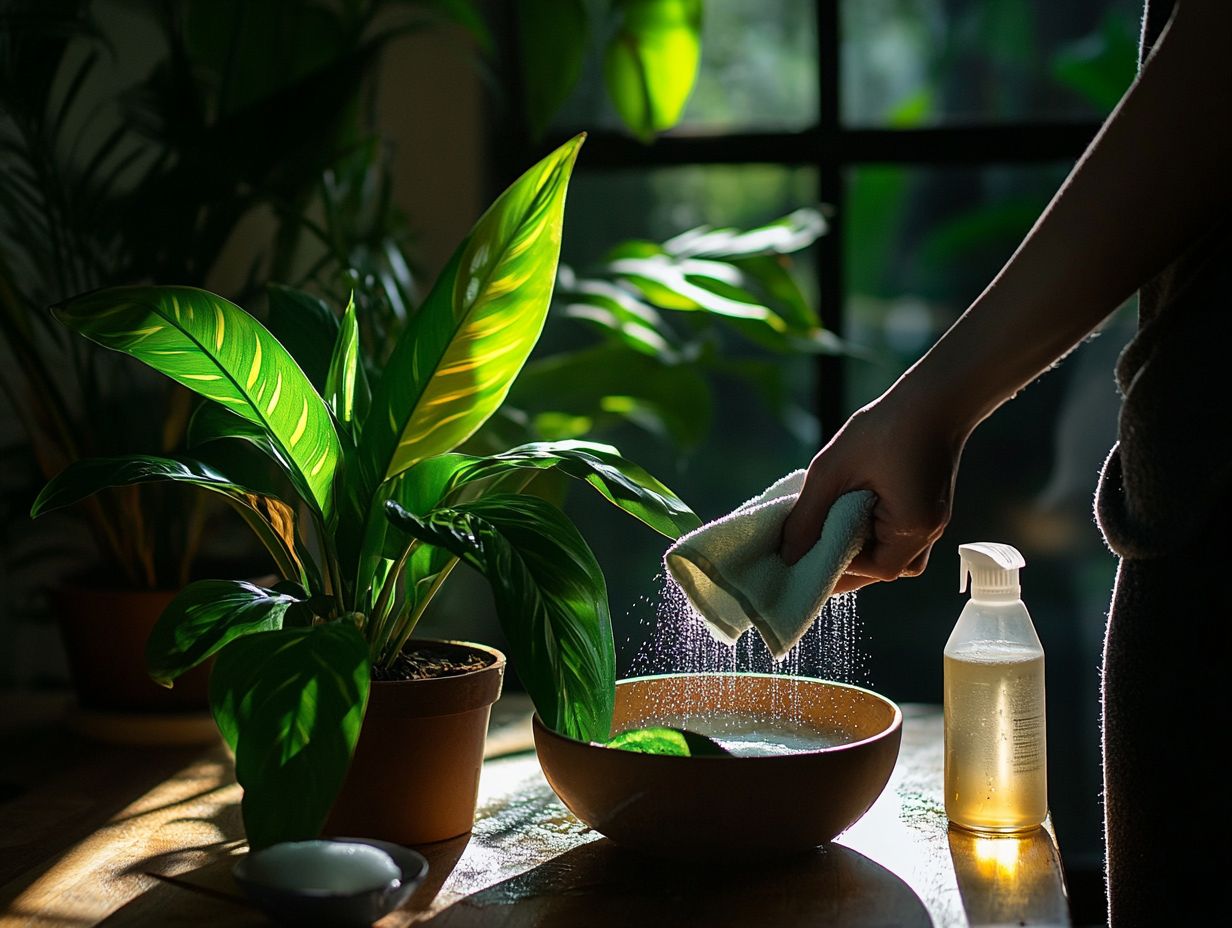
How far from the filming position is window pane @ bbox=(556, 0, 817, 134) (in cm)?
212

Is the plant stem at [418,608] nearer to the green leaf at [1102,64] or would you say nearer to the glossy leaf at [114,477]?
the glossy leaf at [114,477]

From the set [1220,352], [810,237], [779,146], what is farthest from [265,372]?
[779,146]

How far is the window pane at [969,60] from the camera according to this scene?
206 cm

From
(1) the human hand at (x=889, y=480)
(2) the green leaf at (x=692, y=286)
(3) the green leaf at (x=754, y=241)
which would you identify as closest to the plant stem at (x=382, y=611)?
(1) the human hand at (x=889, y=480)

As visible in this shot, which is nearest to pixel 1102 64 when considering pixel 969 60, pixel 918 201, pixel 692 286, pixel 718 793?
Result: pixel 969 60

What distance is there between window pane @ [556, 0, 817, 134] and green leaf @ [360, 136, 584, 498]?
1353 mm

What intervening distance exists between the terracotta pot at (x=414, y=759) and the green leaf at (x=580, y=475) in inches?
5.0

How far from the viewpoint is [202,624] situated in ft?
2.71

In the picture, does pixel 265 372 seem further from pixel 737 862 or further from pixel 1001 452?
pixel 1001 452

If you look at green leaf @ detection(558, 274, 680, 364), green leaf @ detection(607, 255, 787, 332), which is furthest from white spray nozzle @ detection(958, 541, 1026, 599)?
green leaf @ detection(558, 274, 680, 364)

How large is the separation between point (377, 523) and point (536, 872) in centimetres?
26

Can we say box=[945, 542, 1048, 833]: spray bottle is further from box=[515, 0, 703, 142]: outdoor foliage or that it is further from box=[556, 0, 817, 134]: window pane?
box=[556, 0, 817, 134]: window pane

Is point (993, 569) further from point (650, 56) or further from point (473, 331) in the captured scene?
point (650, 56)

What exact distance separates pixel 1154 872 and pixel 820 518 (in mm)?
275
